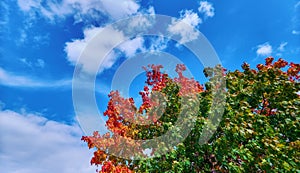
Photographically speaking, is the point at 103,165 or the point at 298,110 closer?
the point at 298,110

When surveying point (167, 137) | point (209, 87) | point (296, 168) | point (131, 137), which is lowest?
point (296, 168)

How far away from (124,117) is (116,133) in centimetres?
95

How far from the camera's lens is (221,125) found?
33.7 feet

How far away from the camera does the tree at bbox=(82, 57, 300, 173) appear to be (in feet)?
30.0

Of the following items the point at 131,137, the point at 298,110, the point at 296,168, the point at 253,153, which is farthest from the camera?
the point at 131,137

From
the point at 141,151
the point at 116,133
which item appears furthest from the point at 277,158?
the point at 116,133

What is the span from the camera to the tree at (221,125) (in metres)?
9.16

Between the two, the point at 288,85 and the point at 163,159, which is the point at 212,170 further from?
the point at 288,85

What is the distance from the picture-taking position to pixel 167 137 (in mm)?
10680

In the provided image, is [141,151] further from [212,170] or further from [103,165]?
[212,170]

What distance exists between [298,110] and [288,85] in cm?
143

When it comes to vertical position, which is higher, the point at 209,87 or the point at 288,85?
the point at 209,87

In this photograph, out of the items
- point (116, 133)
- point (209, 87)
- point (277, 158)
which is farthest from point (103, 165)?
point (277, 158)

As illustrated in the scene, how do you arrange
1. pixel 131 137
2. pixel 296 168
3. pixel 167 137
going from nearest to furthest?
pixel 296 168 < pixel 167 137 < pixel 131 137
